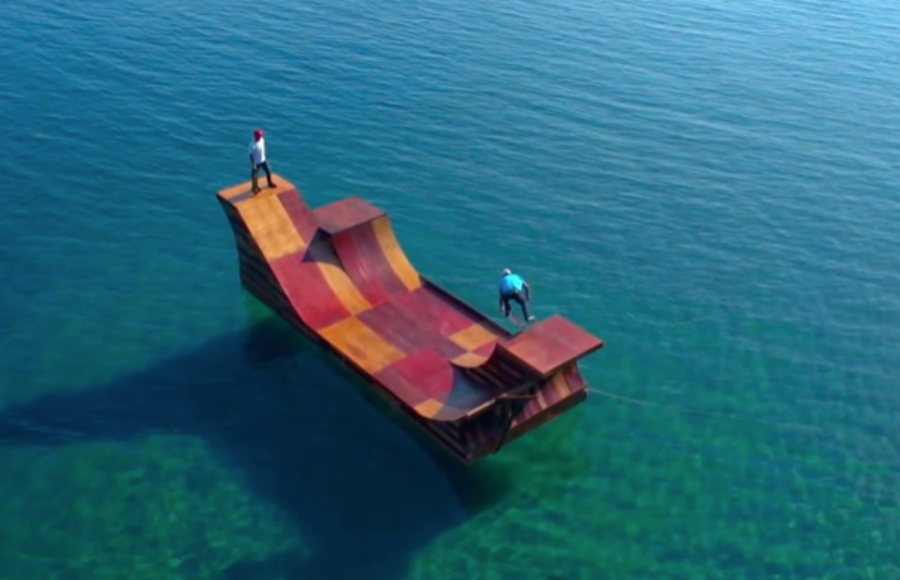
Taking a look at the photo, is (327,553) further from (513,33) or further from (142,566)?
(513,33)

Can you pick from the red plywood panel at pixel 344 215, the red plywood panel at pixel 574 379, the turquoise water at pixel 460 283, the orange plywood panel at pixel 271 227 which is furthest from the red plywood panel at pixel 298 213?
the red plywood panel at pixel 574 379

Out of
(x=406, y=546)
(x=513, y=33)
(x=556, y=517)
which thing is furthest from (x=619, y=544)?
(x=513, y=33)

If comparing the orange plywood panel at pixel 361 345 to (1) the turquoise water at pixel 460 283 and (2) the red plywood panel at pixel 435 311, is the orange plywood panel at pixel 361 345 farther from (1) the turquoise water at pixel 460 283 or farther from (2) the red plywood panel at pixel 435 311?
(2) the red plywood panel at pixel 435 311

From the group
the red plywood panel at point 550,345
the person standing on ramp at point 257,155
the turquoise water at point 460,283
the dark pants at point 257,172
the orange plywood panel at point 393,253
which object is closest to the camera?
the red plywood panel at point 550,345

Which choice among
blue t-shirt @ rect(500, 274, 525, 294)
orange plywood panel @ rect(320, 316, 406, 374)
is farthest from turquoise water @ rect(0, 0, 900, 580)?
blue t-shirt @ rect(500, 274, 525, 294)

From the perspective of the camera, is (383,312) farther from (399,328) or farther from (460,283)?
(460,283)

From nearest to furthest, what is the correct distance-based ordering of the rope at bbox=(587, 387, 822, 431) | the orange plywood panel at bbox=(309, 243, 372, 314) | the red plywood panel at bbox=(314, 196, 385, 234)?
1. the rope at bbox=(587, 387, 822, 431)
2. the orange plywood panel at bbox=(309, 243, 372, 314)
3. the red plywood panel at bbox=(314, 196, 385, 234)

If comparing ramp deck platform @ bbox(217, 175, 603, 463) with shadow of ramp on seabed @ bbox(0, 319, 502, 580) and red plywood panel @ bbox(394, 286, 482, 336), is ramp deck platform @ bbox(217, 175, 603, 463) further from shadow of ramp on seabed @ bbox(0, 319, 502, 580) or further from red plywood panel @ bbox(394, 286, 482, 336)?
shadow of ramp on seabed @ bbox(0, 319, 502, 580)
